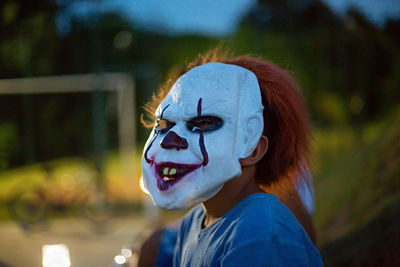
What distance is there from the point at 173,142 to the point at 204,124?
0.37 feet

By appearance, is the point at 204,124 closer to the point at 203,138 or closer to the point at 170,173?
the point at 203,138

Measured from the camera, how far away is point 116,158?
8227 mm

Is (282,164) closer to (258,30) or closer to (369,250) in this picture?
(369,250)

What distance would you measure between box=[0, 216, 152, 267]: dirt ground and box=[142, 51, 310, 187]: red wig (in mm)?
1116

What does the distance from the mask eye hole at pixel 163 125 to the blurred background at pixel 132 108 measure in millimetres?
1249

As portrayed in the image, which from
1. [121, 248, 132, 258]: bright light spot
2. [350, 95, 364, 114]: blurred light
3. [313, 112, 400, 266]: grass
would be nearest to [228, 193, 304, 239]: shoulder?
[313, 112, 400, 266]: grass

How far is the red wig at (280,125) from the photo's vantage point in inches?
57.5

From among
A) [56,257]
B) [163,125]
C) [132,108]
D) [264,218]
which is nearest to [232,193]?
[264,218]

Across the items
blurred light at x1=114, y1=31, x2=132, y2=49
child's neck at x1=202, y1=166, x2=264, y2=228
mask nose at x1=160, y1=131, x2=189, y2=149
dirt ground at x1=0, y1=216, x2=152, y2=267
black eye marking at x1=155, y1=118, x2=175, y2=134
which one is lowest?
dirt ground at x1=0, y1=216, x2=152, y2=267

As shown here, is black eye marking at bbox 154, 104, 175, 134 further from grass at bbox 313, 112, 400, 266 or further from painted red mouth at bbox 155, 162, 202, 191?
grass at bbox 313, 112, 400, 266

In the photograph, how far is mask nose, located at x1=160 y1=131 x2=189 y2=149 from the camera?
133 centimetres

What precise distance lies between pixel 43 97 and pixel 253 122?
4.01 metres

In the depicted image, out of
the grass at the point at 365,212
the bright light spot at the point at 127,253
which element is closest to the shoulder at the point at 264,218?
the grass at the point at 365,212

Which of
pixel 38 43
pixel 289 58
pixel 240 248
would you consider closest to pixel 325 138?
pixel 289 58
